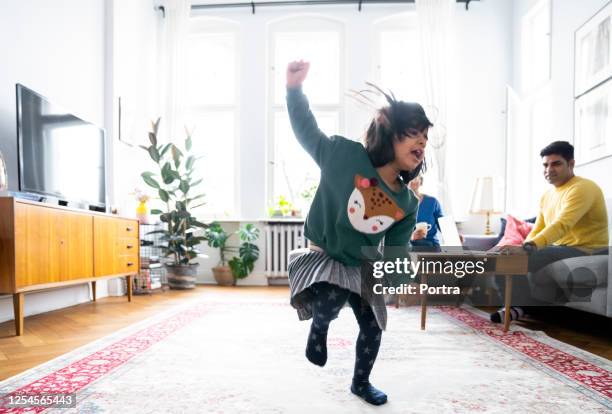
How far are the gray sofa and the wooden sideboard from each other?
2.91 m

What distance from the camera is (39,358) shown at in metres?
2.07

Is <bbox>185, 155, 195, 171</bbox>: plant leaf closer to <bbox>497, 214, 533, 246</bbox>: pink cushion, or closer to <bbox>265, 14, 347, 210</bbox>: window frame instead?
<bbox>265, 14, 347, 210</bbox>: window frame

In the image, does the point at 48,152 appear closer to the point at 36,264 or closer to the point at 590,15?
the point at 36,264

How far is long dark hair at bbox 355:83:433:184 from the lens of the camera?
1.38m

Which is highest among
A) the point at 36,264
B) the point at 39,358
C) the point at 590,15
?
the point at 590,15

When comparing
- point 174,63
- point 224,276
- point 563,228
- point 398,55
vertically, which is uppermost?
point 398,55

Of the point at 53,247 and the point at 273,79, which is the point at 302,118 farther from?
the point at 273,79

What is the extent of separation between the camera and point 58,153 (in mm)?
3318

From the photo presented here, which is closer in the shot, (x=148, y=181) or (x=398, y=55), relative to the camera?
(x=148, y=181)

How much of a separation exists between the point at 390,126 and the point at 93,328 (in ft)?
7.44

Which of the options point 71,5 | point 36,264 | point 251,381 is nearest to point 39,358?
point 36,264

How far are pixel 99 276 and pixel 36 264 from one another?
797 mm

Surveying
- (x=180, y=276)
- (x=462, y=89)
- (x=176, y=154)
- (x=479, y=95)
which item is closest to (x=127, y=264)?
(x=180, y=276)

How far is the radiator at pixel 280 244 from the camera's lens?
5.43 meters
